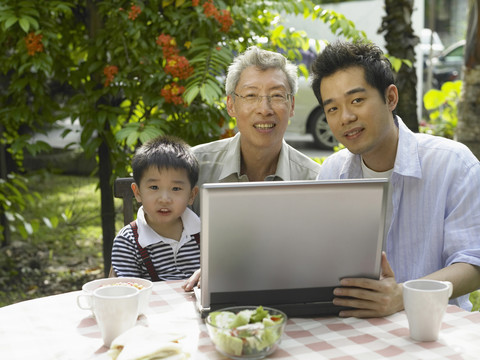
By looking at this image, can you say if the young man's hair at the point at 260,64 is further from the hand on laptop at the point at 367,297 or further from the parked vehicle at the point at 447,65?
the parked vehicle at the point at 447,65

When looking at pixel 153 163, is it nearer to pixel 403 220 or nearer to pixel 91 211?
pixel 403 220

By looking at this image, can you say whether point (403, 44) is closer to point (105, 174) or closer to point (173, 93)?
point (173, 93)

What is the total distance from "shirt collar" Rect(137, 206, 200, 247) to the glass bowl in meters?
0.97

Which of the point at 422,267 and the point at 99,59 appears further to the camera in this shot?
the point at 99,59

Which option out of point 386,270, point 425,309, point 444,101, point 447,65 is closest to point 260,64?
point 386,270

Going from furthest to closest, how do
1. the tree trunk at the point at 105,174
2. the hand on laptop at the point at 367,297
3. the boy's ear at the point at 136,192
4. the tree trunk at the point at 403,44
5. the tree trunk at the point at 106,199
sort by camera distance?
1. the tree trunk at the point at 403,44
2. the tree trunk at the point at 106,199
3. the tree trunk at the point at 105,174
4. the boy's ear at the point at 136,192
5. the hand on laptop at the point at 367,297

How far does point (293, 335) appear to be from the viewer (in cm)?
173

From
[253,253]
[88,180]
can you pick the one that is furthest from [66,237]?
[253,253]

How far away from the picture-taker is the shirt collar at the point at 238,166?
3.11 metres

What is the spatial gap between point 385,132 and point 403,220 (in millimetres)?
336

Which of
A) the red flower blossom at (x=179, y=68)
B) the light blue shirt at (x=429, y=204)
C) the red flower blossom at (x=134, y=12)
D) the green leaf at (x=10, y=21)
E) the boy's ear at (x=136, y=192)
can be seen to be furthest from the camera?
the red flower blossom at (x=134, y=12)

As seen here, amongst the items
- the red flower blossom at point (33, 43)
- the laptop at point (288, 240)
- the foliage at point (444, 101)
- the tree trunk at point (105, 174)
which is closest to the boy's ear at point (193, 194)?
the laptop at point (288, 240)

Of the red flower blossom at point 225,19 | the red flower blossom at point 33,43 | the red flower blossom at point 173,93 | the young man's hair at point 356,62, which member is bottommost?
the red flower blossom at point 173,93

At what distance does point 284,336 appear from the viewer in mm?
1727
